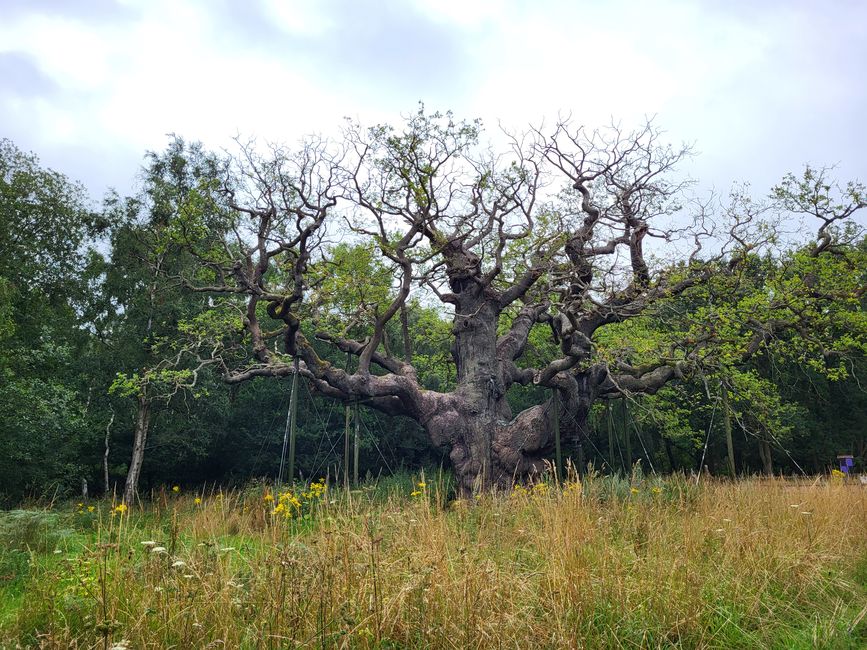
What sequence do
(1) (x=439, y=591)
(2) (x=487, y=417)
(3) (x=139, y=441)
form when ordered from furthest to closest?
(3) (x=139, y=441), (2) (x=487, y=417), (1) (x=439, y=591)

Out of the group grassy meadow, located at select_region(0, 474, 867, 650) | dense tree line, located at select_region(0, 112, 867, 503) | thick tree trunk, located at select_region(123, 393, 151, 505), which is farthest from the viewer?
thick tree trunk, located at select_region(123, 393, 151, 505)

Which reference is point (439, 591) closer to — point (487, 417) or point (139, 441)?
point (487, 417)

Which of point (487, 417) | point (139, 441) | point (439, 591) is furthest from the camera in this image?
point (139, 441)

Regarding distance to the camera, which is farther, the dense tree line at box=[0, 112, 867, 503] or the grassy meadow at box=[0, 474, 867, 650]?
the dense tree line at box=[0, 112, 867, 503]

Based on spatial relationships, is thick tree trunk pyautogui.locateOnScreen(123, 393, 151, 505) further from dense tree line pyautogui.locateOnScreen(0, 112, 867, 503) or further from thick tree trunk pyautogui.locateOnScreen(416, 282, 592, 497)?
thick tree trunk pyautogui.locateOnScreen(416, 282, 592, 497)

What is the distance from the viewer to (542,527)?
14.8 ft

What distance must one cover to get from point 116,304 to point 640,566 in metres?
20.1

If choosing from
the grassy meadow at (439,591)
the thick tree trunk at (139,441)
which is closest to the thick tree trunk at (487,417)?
the grassy meadow at (439,591)

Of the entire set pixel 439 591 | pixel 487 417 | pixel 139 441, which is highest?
pixel 487 417

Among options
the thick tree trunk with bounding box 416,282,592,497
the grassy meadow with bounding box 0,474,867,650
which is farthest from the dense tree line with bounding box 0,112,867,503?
the grassy meadow with bounding box 0,474,867,650

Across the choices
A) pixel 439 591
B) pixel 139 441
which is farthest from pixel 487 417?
pixel 139 441

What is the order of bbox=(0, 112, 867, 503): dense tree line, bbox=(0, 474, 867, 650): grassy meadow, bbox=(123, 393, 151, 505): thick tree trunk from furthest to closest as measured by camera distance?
bbox=(123, 393, 151, 505): thick tree trunk < bbox=(0, 112, 867, 503): dense tree line < bbox=(0, 474, 867, 650): grassy meadow

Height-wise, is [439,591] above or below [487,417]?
below

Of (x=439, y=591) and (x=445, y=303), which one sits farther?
(x=445, y=303)
